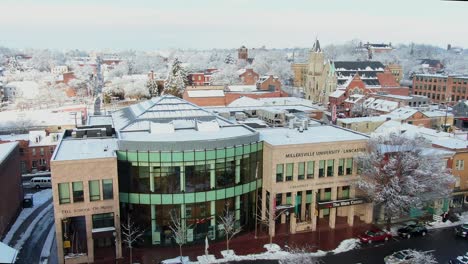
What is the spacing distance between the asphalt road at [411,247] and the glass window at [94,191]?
43.1 feet

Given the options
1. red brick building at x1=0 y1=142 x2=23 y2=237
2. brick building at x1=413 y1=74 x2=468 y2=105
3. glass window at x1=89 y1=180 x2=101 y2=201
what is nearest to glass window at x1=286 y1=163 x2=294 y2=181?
glass window at x1=89 y1=180 x2=101 y2=201

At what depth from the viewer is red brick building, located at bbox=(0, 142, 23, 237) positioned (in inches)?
1523

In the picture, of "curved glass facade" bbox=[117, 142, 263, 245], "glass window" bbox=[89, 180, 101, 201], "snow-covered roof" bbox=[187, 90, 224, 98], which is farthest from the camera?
"snow-covered roof" bbox=[187, 90, 224, 98]

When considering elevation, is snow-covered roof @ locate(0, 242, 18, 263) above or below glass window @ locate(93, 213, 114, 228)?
above

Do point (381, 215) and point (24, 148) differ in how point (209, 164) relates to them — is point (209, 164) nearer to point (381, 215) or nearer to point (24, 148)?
point (381, 215)

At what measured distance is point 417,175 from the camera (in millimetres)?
38219

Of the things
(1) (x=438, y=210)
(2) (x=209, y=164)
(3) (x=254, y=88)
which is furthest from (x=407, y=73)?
(2) (x=209, y=164)

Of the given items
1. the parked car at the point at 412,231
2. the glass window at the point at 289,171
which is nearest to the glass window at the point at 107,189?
the glass window at the point at 289,171

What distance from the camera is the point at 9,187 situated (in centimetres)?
4138

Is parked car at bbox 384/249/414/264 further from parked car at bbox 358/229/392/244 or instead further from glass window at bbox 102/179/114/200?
glass window at bbox 102/179/114/200

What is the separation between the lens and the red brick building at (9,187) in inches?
1523

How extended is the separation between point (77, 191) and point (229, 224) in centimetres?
1304

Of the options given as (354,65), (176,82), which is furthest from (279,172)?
(354,65)

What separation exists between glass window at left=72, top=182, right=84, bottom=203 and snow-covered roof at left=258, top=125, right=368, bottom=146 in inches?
672
